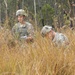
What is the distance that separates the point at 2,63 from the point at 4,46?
627 millimetres

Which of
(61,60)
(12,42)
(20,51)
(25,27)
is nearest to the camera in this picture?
(61,60)

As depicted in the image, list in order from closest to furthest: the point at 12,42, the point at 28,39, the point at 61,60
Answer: the point at 61,60, the point at 12,42, the point at 28,39

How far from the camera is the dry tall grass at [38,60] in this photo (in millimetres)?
3062

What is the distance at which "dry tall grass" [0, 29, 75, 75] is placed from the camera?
3.06m

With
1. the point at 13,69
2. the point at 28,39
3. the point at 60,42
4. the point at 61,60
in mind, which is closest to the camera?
the point at 13,69

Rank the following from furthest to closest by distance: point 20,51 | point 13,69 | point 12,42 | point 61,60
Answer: point 12,42 < point 20,51 < point 61,60 < point 13,69

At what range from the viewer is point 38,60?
10.6 ft

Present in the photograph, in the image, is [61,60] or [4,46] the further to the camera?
[4,46]

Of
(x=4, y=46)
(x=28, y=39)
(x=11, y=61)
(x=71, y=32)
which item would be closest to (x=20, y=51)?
(x=4, y=46)

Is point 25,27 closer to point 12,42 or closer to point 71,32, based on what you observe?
point 71,32

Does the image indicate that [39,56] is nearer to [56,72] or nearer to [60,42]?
[56,72]

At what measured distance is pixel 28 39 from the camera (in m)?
4.94

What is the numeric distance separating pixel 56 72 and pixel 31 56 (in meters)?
0.41

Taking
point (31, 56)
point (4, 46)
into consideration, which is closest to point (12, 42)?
point (4, 46)
